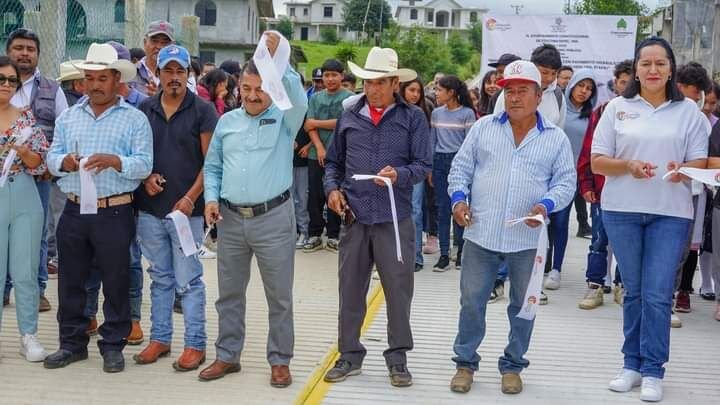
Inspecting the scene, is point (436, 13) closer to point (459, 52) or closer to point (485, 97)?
point (459, 52)

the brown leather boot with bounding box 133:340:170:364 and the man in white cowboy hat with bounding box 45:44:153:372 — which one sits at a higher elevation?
the man in white cowboy hat with bounding box 45:44:153:372

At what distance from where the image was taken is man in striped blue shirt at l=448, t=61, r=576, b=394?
5.41m

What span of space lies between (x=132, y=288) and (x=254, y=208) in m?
1.55

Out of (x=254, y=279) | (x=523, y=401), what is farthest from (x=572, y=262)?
(x=523, y=401)

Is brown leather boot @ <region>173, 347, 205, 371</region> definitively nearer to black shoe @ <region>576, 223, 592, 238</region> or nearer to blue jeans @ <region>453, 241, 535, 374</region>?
blue jeans @ <region>453, 241, 535, 374</region>

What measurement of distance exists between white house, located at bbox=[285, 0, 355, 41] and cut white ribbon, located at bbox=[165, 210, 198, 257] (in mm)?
122044

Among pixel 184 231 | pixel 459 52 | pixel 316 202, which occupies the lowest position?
pixel 316 202

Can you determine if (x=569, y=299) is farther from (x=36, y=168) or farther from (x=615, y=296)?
(x=36, y=168)

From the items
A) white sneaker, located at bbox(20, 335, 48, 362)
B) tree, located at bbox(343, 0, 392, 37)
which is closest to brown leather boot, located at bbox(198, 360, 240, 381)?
white sneaker, located at bbox(20, 335, 48, 362)

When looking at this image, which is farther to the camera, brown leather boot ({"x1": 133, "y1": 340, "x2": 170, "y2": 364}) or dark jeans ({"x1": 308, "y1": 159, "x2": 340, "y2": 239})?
dark jeans ({"x1": 308, "y1": 159, "x2": 340, "y2": 239})

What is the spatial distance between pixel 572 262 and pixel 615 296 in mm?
1932

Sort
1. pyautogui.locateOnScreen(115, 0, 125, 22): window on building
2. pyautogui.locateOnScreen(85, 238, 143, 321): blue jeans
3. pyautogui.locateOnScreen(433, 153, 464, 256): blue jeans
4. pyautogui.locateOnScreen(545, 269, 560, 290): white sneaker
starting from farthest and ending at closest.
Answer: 1. pyautogui.locateOnScreen(115, 0, 125, 22): window on building
2. pyautogui.locateOnScreen(433, 153, 464, 256): blue jeans
3. pyautogui.locateOnScreen(545, 269, 560, 290): white sneaker
4. pyautogui.locateOnScreen(85, 238, 143, 321): blue jeans

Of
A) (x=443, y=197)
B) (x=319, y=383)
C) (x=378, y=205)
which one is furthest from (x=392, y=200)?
(x=443, y=197)

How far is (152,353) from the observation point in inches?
237
